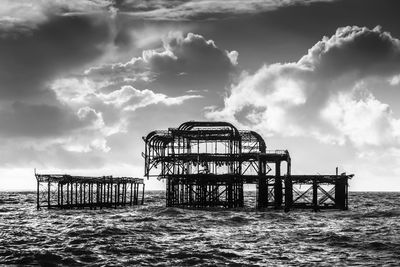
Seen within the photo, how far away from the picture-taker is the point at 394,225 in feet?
155

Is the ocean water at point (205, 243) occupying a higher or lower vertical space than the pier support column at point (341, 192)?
lower

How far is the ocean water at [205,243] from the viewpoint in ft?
96.7

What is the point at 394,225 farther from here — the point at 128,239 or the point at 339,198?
the point at 128,239

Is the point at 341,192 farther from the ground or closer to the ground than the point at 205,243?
farther from the ground

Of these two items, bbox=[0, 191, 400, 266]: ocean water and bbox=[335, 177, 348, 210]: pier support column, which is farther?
bbox=[335, 177, 348, 210]: pier support column

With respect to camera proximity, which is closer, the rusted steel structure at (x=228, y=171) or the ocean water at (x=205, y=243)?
the ocean water at (x=205, y=243)

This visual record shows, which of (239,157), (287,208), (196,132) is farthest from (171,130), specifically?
(287,208)

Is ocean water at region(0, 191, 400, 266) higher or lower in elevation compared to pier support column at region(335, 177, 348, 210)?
lower

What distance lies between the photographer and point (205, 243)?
35.2 metres

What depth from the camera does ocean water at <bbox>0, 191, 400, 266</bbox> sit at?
29.5 m

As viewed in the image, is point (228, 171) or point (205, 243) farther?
point (228, 171)

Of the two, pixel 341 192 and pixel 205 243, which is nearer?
pixel 205 243

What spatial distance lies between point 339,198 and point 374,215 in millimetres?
4821

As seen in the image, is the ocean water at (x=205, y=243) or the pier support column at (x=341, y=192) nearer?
the ocean water at (x=205, y=243)
